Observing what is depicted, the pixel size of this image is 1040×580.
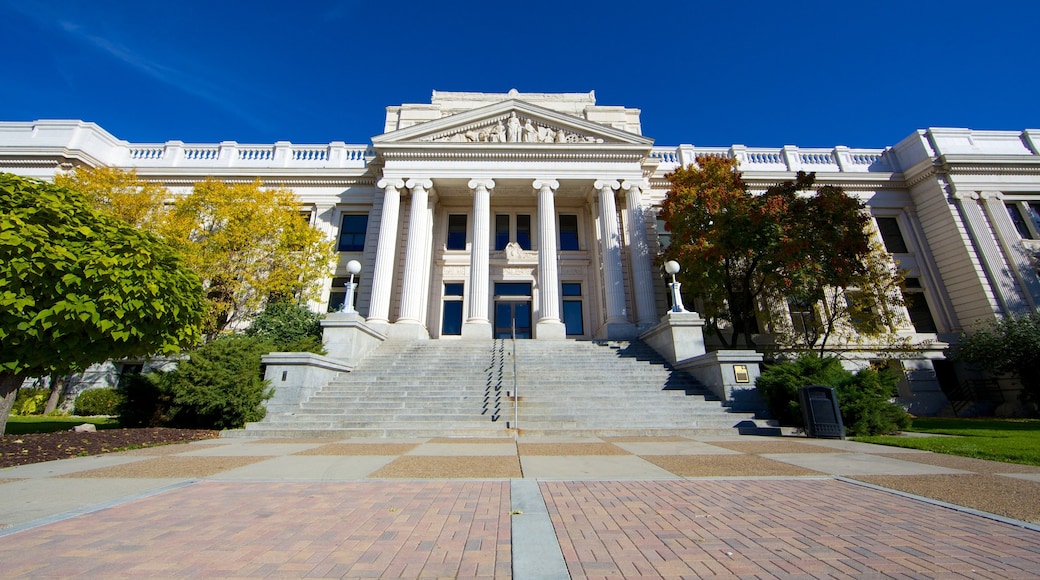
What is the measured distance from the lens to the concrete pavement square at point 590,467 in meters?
4.62

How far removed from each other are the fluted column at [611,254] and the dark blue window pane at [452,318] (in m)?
7.92

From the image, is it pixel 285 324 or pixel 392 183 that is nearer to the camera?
pixel 285 324

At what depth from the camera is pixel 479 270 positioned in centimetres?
1848

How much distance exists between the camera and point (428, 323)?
21.3 m

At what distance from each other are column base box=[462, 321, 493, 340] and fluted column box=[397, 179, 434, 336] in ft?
7.15

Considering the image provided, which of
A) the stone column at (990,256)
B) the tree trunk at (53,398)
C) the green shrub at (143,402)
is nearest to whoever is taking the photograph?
the green shrub at (143,402)

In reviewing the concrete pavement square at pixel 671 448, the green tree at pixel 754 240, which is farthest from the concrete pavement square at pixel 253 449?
the green tree at pixel 754 240

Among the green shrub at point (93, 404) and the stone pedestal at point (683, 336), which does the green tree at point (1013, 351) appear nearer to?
the stone pedestal at point (683, 336)

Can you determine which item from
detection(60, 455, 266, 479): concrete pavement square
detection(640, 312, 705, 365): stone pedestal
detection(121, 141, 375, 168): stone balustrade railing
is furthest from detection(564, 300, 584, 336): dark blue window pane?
detection(60, 455, 266, 479): concrete pavement square

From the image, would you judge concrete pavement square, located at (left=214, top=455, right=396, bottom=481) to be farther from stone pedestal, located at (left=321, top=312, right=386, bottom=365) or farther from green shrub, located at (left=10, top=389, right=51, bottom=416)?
green shrub, located at (left=10, top=389, right=51, bottom=416)

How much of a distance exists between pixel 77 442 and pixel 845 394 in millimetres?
14892

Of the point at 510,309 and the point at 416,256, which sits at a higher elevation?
the point at 416,256

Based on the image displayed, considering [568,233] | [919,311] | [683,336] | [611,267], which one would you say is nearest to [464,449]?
[683,336]

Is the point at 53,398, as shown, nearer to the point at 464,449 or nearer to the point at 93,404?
the point at 93,404
